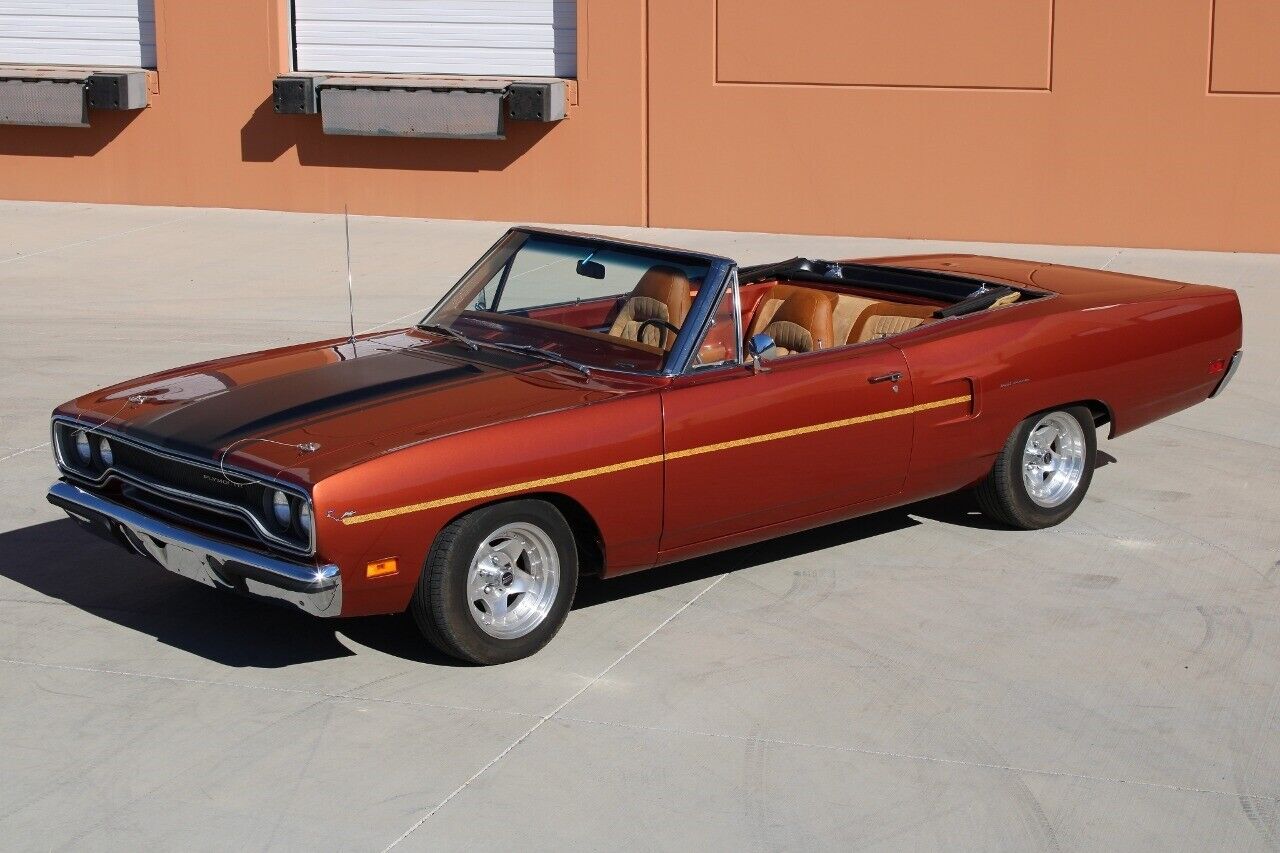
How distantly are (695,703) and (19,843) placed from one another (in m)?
2.01

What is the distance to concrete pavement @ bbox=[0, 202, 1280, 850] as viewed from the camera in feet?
15.2

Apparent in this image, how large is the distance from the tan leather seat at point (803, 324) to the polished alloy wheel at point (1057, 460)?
97 cm

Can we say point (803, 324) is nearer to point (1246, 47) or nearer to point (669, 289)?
point (669, 289)

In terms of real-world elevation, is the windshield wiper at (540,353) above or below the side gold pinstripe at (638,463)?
above

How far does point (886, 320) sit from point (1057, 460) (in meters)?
0.94

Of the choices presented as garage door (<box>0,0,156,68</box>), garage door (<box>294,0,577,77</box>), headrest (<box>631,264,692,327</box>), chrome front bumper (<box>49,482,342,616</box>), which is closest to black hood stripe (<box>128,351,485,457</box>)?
chrome front bumper (<box>49,482,342,616</box>)

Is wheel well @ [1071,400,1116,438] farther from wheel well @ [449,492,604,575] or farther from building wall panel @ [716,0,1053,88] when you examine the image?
building wall panel @ [716,0,1053,88]

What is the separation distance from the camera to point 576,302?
6.57 meters

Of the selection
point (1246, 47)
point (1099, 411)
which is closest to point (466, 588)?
point (1099, 411)

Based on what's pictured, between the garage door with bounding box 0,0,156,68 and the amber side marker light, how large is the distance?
1233cm

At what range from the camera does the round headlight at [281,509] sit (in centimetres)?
518

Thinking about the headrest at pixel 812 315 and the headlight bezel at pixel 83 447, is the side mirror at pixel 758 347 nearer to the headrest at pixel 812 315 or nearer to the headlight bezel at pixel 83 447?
the headrest at pixel 812 315

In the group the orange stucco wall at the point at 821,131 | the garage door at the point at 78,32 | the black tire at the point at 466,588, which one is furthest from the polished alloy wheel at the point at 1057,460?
the garage door at the point at 78,32

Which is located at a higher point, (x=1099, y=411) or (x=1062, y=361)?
(x=1062, y=361)
